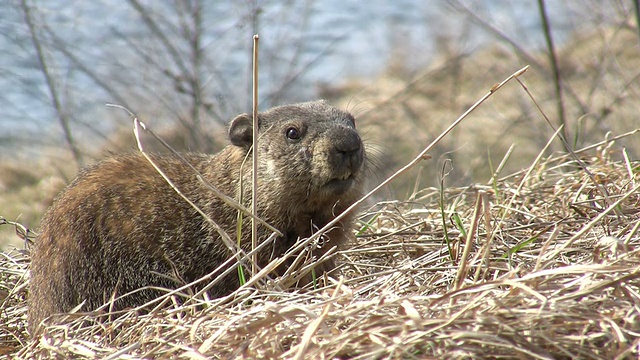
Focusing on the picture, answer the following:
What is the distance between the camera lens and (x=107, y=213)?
13.2 ft

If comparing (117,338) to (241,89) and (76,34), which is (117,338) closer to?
(76,34)

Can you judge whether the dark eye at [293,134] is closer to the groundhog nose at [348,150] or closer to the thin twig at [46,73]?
the groundhog nose at [348,150]

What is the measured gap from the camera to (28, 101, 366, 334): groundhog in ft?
12.6

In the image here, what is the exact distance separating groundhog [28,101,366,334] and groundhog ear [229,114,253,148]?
11 cm

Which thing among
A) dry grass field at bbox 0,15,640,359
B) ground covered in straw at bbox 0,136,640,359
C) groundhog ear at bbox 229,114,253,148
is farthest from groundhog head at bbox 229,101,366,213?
ground covered in straw at bbox 0,136,640,359

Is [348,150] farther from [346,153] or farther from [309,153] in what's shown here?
[309,153]

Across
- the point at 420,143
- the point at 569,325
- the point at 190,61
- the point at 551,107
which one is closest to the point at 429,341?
the point at 569,325

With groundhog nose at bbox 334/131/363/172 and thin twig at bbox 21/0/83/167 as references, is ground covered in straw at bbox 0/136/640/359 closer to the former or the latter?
groundhog nose at bbox 334/131/363/172

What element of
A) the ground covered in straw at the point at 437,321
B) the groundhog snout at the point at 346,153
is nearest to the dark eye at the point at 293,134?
the groundhog snout at the point at 346,153

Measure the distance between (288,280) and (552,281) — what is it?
116 cm

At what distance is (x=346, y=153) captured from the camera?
3.96 meters

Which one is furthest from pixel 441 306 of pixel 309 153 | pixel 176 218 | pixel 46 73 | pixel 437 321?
pixel 46 73

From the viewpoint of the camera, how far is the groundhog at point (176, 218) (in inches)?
152

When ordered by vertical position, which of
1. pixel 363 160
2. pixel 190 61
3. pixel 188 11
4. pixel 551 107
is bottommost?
pixel 551 107
